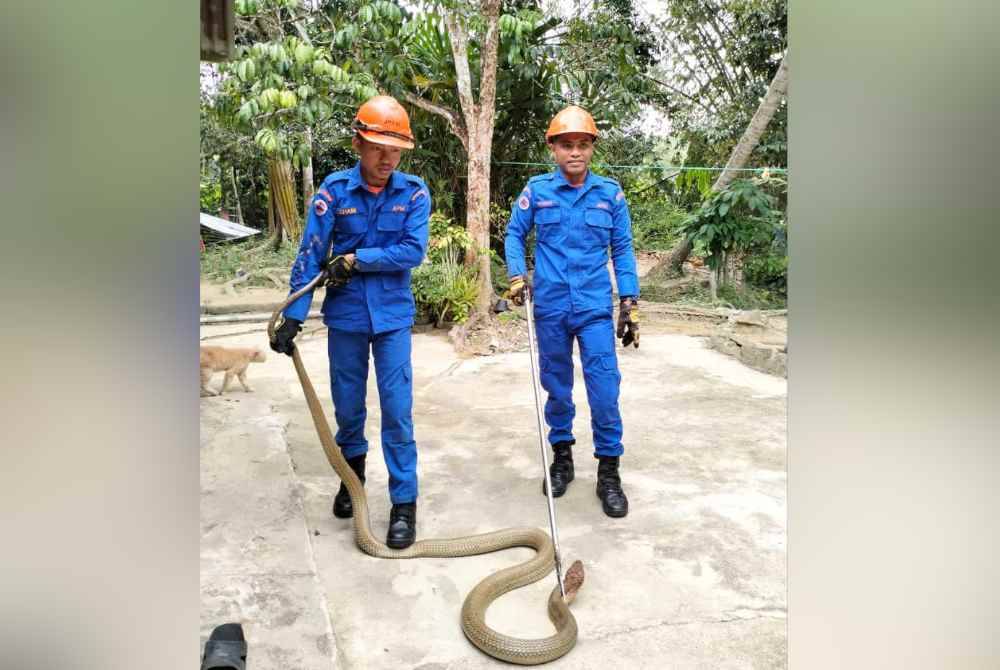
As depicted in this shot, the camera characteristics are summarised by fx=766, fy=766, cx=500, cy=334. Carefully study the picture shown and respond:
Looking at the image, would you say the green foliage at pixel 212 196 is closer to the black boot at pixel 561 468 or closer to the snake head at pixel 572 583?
the black boot at pixel 561 468

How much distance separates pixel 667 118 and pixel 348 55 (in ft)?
19.7

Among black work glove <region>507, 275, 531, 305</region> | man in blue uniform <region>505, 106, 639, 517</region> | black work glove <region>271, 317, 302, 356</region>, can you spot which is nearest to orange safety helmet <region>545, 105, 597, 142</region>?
man in blue uniform <region>505, 106, 639, 517</region>

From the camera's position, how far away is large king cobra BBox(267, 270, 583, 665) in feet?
7.38

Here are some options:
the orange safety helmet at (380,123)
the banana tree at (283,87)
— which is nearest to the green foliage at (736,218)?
the banana tree at (283,87)

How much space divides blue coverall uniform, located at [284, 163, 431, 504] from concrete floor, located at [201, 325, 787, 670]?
18.9 inches

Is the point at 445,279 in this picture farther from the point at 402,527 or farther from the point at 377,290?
the point at 402,527

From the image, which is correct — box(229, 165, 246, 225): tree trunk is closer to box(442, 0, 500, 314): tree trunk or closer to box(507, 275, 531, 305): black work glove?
box(442, 0, 500, 314): tree trunk

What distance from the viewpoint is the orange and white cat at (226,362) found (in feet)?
17.3

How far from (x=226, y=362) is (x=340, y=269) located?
2818 millimetres

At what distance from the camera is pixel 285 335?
9.58 ft
